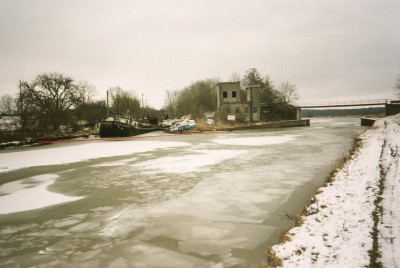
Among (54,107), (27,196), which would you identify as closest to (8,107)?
(54,107)

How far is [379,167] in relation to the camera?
839 centimetres

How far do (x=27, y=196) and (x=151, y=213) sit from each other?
387 centimetres

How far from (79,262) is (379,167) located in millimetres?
8354

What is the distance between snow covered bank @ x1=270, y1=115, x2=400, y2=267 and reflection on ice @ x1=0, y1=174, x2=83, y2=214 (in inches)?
211

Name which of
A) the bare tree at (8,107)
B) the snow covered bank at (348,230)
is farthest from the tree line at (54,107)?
the snow covered bank at (348,230)

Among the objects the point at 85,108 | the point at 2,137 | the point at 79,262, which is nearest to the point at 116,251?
the point at 79,262

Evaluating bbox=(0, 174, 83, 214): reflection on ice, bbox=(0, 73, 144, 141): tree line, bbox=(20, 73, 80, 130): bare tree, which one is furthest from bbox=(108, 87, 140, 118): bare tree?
bbox=(0, 174, 83, 214): reflection on ice

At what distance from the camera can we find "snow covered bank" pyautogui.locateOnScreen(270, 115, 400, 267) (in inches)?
131

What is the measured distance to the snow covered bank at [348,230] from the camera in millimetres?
3340

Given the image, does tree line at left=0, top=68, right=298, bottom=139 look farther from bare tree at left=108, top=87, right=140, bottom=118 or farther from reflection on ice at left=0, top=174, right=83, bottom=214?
reflection on ice at left=0, top=174, right=83, bottom=214

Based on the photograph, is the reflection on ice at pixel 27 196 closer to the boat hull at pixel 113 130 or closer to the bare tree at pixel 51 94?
the boat hull at pixel 113 130

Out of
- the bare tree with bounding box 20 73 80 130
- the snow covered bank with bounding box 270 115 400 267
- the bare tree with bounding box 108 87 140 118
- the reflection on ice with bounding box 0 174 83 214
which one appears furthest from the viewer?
the bare tree with bounding box 108 87 140 118

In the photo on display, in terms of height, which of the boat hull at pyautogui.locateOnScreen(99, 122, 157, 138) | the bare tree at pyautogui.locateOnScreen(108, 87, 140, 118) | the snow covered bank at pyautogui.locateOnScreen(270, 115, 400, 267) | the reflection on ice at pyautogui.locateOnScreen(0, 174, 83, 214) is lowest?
the reflection on ice at pyautogui.locateOnScreen(0, 174, 83, 214)

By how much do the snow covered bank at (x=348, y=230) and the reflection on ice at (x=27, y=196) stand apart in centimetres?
535
